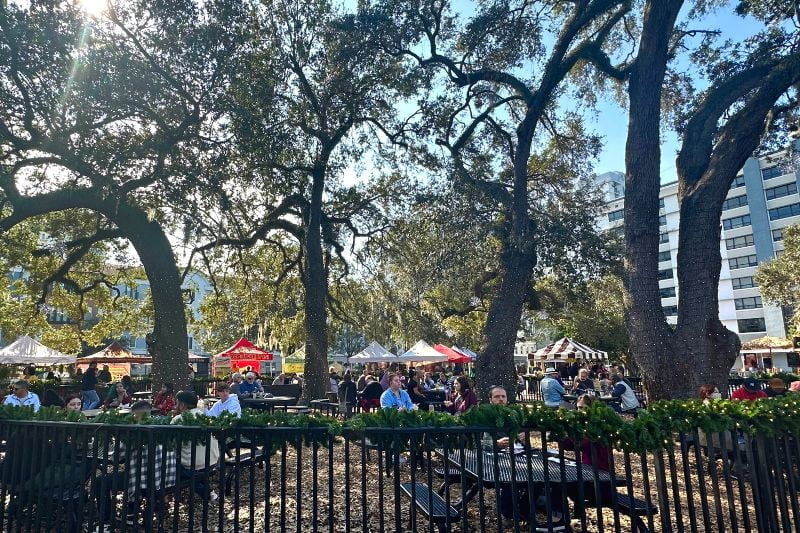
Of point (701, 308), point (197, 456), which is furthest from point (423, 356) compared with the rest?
point (197, 456)

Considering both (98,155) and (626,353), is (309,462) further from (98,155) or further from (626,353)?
(626,353)

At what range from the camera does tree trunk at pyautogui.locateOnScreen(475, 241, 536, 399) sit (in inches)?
442

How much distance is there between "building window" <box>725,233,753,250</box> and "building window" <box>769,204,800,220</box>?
131 inches

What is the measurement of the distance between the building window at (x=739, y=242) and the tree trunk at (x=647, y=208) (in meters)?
60.7

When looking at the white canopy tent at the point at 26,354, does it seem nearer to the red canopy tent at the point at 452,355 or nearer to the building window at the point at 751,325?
the red canopy tent at the point at 452,355

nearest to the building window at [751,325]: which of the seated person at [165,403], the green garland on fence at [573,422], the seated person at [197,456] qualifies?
the green garland on fence at [573,422]

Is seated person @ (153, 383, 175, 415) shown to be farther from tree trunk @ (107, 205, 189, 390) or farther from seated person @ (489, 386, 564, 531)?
seated person @ (489, 386, 564, 531)

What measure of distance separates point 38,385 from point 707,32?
22.1 m

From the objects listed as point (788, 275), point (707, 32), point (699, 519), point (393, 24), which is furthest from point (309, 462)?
point (788, 275)

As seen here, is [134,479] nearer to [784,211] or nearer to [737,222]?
[784,211]

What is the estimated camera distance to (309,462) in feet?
26.5

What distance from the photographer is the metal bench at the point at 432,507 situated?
3.80 m

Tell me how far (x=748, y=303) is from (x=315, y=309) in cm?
6179

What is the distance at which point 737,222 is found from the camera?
60562 millimetres
